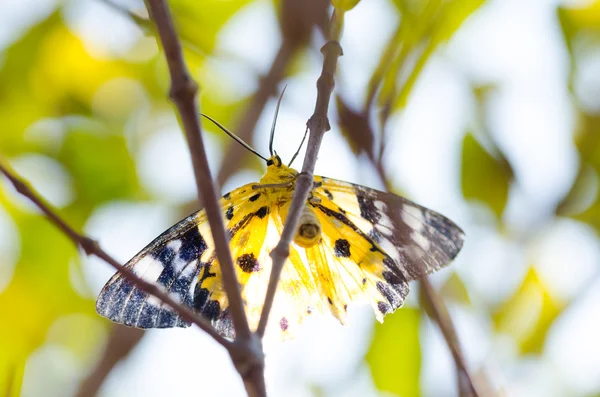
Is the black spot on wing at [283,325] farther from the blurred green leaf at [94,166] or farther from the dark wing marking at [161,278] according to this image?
the blurred green leaf at [94,166]

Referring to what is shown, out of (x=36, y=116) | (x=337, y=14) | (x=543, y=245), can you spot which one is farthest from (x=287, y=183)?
(x=36, y=116)

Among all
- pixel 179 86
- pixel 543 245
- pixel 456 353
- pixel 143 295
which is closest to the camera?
pixel 179 86

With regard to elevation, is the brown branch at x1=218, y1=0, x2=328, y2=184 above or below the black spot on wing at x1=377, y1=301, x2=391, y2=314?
above

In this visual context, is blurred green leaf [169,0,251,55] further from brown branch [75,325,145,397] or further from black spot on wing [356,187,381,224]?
brown branch [75,325,145,397]

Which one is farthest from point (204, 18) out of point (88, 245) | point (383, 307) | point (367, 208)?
point (88, 245)

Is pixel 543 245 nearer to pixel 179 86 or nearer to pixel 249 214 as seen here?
pixel 249 214

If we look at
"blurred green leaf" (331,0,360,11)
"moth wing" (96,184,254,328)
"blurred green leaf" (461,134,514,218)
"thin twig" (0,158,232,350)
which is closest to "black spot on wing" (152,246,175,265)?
"moth wing" (96,184,254,328)
